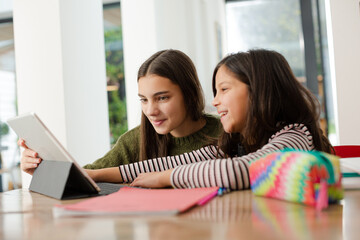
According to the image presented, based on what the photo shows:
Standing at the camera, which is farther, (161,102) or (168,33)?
(168,33)

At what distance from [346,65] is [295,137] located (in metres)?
2.65

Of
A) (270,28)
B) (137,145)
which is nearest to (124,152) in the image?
(137,145)

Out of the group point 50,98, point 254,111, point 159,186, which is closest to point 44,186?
point 159,186

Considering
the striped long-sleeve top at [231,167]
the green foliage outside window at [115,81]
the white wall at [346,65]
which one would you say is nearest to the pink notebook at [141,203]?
the striped long-sleeve top at [231,167]

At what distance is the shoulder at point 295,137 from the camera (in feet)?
3.28

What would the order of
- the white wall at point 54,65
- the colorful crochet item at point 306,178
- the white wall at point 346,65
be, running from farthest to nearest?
the white wall at point 346,65 → the white wall at point 54,65 → the colorful crochet item at point 306,178

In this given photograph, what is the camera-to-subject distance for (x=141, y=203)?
0.71m

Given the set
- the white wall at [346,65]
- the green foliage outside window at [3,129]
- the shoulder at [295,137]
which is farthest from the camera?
the green foliage outside window at [3,129]

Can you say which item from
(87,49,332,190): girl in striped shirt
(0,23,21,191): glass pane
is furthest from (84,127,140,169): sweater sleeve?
(0,23,21,191): glass pane

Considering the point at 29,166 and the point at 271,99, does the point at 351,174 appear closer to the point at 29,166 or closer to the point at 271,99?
the point at 271,99

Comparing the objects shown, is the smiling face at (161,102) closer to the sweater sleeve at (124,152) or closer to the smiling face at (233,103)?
the sweater sleeve at (124,152)

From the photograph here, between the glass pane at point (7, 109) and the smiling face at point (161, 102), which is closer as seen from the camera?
the smiling face at point (161, 102)

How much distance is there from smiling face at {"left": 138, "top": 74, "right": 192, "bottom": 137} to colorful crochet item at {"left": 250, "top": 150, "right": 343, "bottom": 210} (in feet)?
2.83

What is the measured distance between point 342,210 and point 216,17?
4.78 meters
